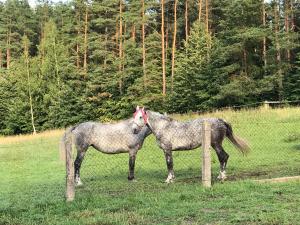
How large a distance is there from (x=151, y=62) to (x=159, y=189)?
114 feet

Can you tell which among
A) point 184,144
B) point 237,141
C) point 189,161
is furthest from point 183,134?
point 189,161

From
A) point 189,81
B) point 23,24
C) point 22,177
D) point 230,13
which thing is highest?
point 23,24

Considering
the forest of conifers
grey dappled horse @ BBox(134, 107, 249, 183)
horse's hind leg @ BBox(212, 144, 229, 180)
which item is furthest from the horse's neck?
the forest of conifers

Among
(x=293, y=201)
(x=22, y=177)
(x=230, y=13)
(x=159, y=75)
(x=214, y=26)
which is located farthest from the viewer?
(x=214, y=26)

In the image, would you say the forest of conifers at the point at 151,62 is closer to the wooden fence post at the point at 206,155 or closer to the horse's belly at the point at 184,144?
the horse's belly at the point at 184,144

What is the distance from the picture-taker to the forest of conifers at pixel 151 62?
3831 centimetres

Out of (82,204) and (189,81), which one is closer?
(82,204)

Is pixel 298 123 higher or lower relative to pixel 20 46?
lower

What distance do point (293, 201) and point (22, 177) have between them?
10.3 metres

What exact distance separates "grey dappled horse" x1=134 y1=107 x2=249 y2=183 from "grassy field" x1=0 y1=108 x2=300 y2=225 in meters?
0.75

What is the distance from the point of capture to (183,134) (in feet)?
37.1

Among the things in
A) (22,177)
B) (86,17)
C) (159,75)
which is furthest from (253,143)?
(86,17)

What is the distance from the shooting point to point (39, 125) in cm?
5338

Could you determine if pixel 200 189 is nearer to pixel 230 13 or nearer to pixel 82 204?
pixel 82 204
